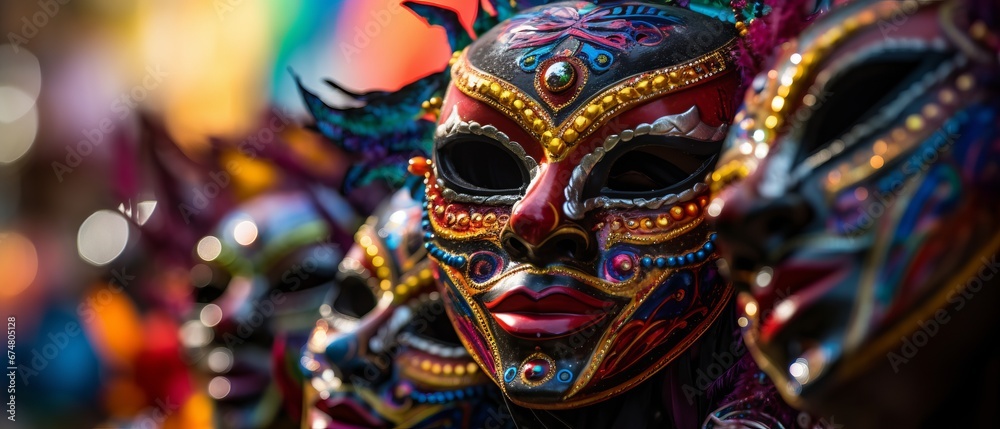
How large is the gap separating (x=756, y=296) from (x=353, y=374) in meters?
1.10

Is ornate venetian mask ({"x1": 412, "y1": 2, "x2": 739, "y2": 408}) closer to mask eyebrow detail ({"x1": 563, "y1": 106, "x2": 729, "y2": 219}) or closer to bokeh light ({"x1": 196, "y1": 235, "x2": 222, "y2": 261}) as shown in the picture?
mask eyebrow detail ({"x1": 563, "y1": 106, "x2": 729, "y2": 219})

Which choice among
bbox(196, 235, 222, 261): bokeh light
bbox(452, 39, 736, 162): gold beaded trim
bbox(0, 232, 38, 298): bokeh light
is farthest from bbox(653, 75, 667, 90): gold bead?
bbox(0, 232, 38, 298): bokeh light

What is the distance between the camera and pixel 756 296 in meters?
1.26

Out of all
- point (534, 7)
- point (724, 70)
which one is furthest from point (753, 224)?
point (534, 7)

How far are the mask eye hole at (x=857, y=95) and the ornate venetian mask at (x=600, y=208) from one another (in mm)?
423

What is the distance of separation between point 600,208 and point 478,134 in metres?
0.25

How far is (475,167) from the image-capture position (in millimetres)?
1896

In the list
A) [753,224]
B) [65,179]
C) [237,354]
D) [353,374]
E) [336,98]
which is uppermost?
[753,224]

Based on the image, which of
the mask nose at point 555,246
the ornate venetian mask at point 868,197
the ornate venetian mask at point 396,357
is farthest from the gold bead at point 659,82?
the ornate venetian mask at point 396,357

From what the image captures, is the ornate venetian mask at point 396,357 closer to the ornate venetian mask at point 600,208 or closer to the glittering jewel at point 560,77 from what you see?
A: the ornate venetian mask at point 600,208

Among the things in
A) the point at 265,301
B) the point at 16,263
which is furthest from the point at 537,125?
the point at 16,263

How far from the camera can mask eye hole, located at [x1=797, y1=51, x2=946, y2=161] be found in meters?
1.20

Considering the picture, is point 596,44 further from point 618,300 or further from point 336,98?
point 336,98

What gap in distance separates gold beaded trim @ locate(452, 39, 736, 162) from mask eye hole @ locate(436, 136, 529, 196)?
12cm
